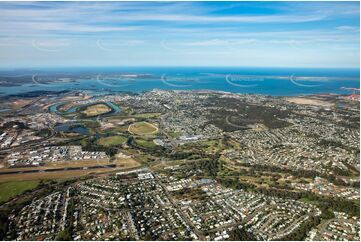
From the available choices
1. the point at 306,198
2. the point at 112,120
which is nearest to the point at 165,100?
the point at 112,120

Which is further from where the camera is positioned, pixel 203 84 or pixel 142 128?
pixel 203 84

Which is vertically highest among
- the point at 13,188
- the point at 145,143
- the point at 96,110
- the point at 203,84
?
the point at 203,84

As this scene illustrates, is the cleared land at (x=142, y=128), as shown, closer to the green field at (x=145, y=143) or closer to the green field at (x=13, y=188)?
the green field at (x=145, y=143)

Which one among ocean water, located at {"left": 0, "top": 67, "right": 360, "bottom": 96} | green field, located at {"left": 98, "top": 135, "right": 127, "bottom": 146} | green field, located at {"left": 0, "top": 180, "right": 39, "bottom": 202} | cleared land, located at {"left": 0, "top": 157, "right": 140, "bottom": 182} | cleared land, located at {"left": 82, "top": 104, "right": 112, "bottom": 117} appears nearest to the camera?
green field, located at {"left": 0, "top": 180, "right": 39, "bottom": 202}

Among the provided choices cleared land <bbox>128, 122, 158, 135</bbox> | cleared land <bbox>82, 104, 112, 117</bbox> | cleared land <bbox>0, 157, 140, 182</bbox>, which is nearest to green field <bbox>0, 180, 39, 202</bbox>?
cleared land <bbox>0, 157, 140, 182</bbox>

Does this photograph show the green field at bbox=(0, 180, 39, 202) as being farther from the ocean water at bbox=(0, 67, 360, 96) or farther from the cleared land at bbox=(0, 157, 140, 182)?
the ocean water at bbox=(0, 67, 360, 96)

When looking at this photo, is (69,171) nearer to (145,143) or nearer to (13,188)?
(13,188)

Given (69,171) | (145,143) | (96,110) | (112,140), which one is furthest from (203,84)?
(69,171)

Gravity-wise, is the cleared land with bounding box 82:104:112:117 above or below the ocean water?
below
